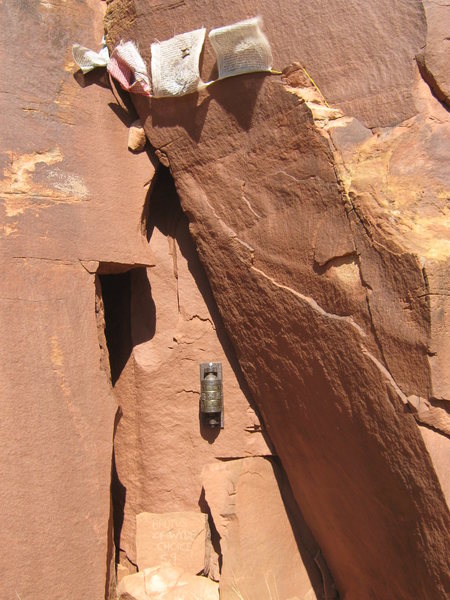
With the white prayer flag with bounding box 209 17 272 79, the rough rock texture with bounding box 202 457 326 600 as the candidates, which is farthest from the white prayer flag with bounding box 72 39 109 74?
the rough rock texture with bounding box 202 457 326 600

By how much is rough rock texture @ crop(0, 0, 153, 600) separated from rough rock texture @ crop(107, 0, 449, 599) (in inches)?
12.9

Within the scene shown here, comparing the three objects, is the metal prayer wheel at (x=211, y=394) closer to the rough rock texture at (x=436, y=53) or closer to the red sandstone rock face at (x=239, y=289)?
the red sandstone rock face at (x=239, y=289)

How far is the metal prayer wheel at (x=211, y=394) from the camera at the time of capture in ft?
10.9

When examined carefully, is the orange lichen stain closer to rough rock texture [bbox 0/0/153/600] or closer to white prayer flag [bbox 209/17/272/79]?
rough rock texture [bbox 0/0/153/600]

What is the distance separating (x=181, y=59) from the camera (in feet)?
10.5

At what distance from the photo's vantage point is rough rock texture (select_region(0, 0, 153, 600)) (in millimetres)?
2787

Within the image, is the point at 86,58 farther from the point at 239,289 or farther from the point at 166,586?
the point at 166,586

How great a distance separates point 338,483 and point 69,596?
123 cm

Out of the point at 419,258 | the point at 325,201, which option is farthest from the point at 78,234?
the point at 419,258

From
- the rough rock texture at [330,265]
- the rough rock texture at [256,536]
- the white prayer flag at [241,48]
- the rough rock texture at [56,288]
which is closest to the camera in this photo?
the rough rock texture at [330,265]

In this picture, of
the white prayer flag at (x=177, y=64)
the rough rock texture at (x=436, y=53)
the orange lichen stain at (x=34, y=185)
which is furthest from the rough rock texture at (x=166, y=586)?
the rough rock texture at (x=436, y=53)

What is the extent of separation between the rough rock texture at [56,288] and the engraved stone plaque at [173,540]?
0.27m

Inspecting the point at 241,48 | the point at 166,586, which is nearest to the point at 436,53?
the point at 241,48

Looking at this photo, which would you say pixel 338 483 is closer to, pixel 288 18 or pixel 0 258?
pixel 0 258
